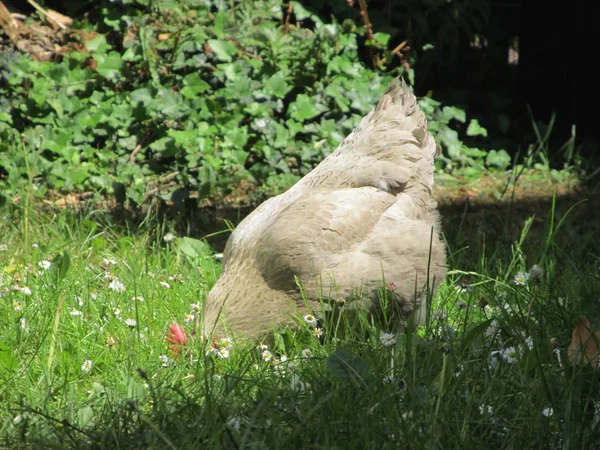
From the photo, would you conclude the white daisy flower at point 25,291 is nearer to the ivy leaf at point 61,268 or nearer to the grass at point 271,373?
the grass at point 271,373

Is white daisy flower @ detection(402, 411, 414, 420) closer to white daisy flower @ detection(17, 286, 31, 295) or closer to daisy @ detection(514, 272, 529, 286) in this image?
daisy @ detection(514, 272, 529, 286)

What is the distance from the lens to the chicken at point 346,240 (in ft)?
11.1

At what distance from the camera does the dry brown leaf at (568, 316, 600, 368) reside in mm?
2586

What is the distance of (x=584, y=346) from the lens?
2604 millimetres

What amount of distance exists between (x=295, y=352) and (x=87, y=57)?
13.2 ft

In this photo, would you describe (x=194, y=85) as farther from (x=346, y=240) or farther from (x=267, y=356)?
(x=267, y=356)

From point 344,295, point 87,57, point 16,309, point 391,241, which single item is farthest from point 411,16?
point 16,309

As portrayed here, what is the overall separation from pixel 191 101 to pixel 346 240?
2.84 m

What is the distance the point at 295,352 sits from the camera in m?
3.23

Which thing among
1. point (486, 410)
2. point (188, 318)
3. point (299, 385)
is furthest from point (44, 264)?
point (486, 410)

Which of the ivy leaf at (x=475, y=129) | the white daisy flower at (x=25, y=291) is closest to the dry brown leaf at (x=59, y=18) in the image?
the ivy leaf at (x=475, y=129)

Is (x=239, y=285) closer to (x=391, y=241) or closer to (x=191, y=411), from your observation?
(x=391, y=241)

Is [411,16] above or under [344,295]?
above

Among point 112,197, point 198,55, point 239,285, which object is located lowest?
point 112,197
